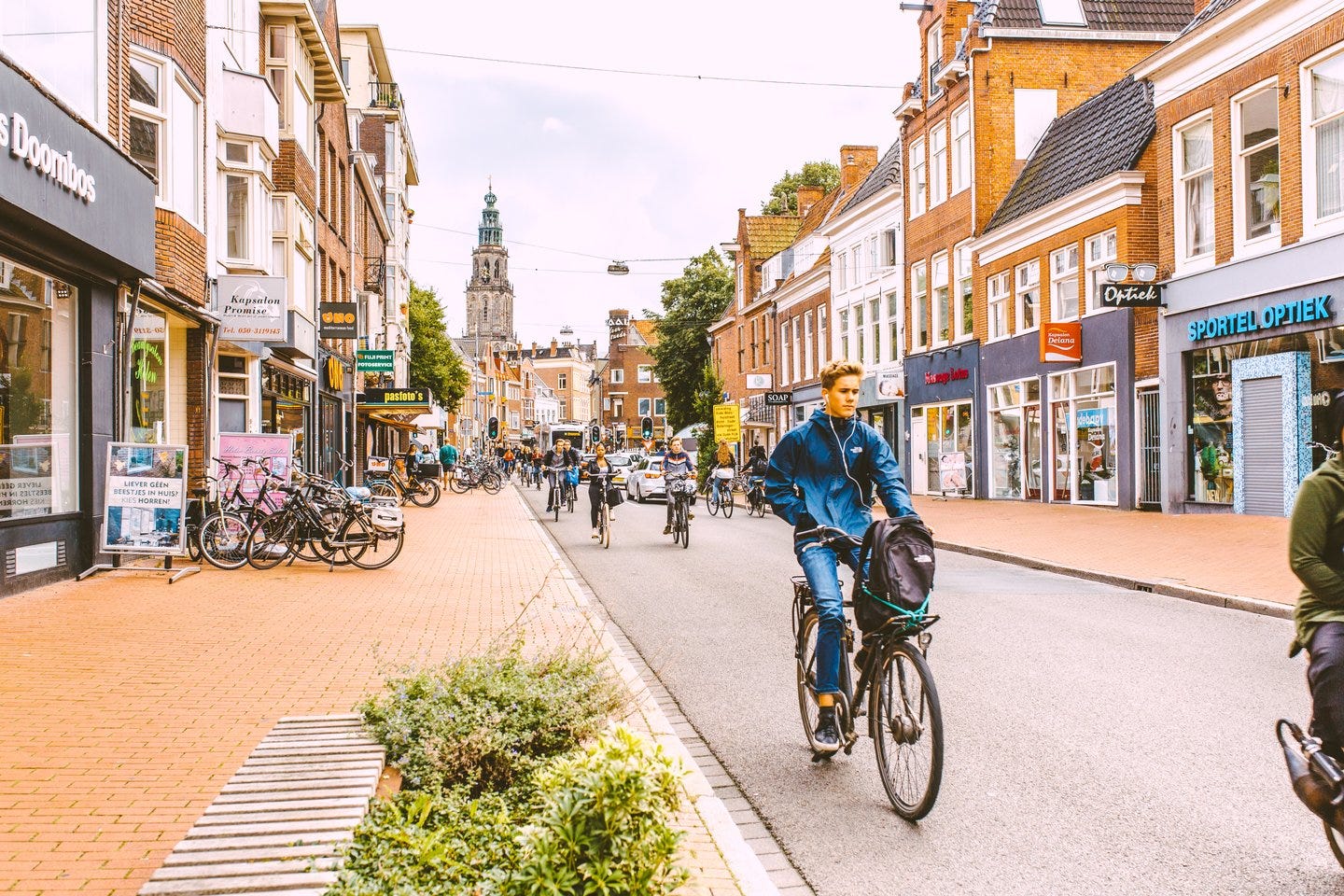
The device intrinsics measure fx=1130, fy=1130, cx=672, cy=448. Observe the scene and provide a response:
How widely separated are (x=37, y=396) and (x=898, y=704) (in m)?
9.69

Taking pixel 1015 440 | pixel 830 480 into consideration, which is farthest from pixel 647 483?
pixel 830 480

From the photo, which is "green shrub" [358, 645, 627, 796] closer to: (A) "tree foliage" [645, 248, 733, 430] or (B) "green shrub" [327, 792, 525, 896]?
(B) "green shrub" [327, 792, 525, 896]

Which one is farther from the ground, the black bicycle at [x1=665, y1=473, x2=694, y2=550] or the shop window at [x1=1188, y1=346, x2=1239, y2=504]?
the shop window at [x1=1188, y1=346, x2=1239, y2=504]

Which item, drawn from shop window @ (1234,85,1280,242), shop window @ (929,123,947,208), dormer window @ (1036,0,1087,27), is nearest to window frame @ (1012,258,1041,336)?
shop window @ (929,123,947,208)

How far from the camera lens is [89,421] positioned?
38.7 ft

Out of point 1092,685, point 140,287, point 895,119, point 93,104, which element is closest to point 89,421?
point 140,287

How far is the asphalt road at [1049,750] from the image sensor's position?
3949 mm

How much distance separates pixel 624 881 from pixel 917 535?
2.00 metres

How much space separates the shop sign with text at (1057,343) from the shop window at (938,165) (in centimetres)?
931

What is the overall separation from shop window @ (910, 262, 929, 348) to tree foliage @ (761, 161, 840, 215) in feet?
76.9

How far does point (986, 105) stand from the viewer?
28.8m

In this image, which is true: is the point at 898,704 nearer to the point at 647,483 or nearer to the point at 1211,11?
the point at 1211,11

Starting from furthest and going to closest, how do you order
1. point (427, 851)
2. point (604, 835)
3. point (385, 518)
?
point (385, 518) → point (427, 851) → point (604, 835)

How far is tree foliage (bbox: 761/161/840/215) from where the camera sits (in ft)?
194
